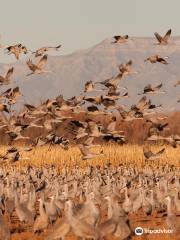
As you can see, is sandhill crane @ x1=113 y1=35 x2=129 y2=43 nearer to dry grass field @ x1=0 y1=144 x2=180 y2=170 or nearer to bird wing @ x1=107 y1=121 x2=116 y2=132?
bird wing @ x1=107 y1=121 x2=116 y2=132

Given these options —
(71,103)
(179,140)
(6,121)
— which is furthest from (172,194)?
(6,121)

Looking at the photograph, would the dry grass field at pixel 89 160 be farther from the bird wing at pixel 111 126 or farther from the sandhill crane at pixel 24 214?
the sandhill crane at pixel 24 214

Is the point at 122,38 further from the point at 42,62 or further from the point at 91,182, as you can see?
the point at 91,182

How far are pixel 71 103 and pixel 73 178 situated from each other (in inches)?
128

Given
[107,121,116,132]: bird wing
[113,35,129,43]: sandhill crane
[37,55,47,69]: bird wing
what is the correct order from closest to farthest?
[107,121,116,132]: bird wing
[37,55,47,69]: bird wing
[113,35,129,43]: sandhill crane

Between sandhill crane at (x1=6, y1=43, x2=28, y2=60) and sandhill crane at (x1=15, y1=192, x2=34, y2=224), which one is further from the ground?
sandhill crane at (x1=6, y1=43, x2=28, y2=60)

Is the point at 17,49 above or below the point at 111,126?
above

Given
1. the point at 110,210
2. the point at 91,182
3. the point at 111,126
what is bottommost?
the point at 110,210

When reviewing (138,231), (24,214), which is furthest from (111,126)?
(138,231)

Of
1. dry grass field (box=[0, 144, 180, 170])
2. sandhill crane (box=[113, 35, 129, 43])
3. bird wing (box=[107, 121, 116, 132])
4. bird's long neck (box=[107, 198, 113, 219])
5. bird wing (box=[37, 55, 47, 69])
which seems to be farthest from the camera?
dry grass field (box=[0, 144, 180, 170])

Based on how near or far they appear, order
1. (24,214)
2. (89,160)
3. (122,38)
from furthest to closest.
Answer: (89,160), (122,38), (24,214)

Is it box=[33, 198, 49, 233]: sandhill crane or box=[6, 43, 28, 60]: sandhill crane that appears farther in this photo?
box=[6, 43, 28, 60]: sandhill crane

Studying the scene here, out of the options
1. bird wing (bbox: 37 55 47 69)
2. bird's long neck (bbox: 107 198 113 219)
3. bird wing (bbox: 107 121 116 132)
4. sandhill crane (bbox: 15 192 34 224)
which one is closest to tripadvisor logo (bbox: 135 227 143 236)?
bird's long neck (bbox: 107 198 113 219)

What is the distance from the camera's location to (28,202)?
20281 millimetres
